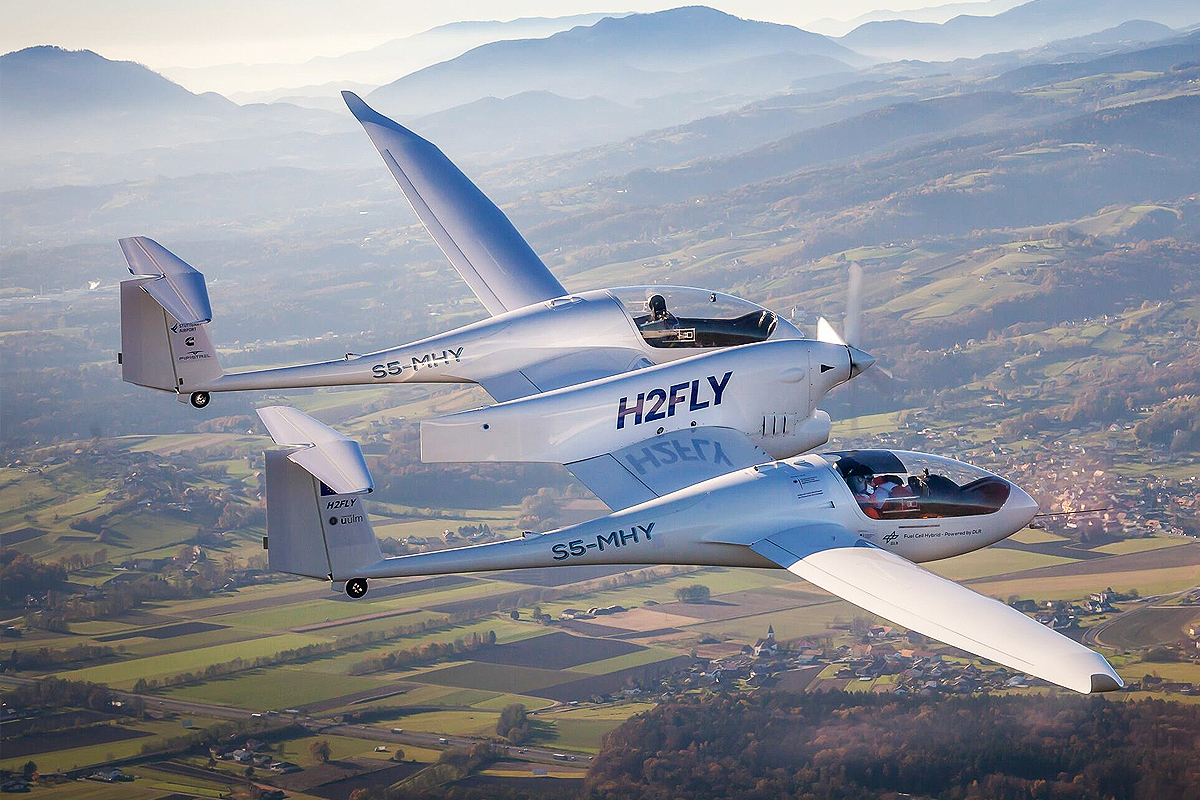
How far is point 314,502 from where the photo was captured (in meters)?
17.0

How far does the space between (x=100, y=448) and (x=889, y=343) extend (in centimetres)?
8436

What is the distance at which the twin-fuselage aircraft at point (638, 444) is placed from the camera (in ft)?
56.1

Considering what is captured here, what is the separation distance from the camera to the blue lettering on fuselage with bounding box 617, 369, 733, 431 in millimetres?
24812

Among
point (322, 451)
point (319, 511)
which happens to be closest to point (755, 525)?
point (319, 511)

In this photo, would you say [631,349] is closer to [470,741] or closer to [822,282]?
[470,741]

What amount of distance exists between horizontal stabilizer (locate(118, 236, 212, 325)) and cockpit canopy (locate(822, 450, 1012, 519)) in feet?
48.9

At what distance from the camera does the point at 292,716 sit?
4978 cm

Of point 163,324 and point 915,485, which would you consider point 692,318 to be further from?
point 163,324

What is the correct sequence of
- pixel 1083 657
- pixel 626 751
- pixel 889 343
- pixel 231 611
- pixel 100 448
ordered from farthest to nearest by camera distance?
pixel 889 343 < pixel 100 448 < pixel 231 611 < pixel 626 751 < pixel 1083 657

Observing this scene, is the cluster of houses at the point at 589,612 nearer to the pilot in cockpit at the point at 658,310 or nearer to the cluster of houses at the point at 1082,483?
the cluster of houses at the point at 1082,483

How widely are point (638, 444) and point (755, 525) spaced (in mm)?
5064

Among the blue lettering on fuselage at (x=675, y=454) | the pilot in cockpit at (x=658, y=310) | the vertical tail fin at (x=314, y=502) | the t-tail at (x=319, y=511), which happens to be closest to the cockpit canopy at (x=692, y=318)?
the pilot in cockpit at (x=658, y=310)

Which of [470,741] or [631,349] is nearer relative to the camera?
[631,349]

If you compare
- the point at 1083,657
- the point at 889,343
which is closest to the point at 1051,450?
the point at 889,343
